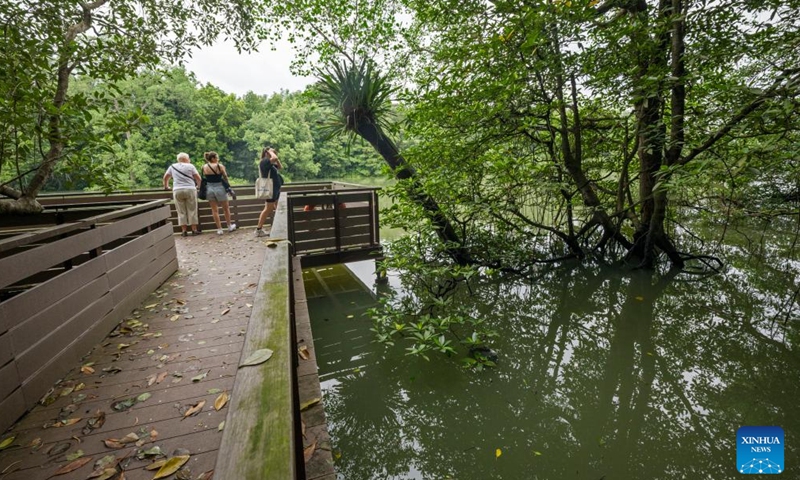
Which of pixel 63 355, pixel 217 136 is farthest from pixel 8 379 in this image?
pixel 217 136

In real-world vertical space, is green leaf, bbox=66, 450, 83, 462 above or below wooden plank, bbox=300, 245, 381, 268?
below

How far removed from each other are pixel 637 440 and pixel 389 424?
6.89ft

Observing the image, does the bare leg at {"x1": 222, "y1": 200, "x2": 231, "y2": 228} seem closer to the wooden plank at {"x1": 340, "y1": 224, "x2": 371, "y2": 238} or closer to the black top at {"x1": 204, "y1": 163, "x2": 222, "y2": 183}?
the black top at {"x1": 204, "y1": 163, "x2": 222, "y2": 183}

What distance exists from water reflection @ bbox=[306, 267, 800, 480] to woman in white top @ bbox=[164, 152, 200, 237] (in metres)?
3.45

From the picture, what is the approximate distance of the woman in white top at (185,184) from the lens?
6281 mm

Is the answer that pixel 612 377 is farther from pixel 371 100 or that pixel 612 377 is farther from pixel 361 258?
pixel 371 100

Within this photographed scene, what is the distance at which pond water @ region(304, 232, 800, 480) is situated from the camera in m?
2.82

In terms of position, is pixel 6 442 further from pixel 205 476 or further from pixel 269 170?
pixel 269 170

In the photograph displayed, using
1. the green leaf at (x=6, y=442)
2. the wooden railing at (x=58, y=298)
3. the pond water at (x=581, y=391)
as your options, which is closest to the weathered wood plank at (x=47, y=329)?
the wooden railing at (x=58, y=298)

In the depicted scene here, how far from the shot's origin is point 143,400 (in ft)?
7.04

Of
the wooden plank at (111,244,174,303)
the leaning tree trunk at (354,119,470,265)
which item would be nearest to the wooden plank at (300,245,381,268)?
the leaning tree trunk at (354,119,470,265)

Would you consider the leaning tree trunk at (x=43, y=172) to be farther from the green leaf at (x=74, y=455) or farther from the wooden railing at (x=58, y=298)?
the green leaf at (x=74, y=455)

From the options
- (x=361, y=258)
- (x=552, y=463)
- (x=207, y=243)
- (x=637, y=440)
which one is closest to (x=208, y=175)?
(x=207, y=243)

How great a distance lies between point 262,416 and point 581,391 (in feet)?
12.1
